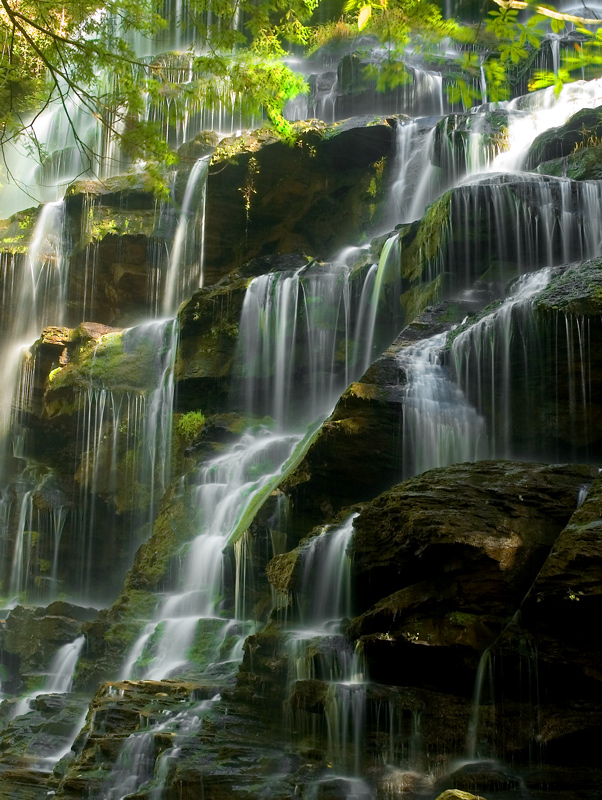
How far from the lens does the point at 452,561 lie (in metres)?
7.61

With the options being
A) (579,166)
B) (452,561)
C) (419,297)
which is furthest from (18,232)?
(452,561)

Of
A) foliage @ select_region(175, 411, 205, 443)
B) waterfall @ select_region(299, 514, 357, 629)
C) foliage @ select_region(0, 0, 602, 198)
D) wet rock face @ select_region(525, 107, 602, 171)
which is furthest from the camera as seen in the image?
foliage @ select_region(175, 411, 205, 443)

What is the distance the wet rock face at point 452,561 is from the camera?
23.9 ft

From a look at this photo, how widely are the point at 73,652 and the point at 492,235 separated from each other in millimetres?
10377

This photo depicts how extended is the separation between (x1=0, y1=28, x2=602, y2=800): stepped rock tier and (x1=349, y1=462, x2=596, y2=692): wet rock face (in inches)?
1.2

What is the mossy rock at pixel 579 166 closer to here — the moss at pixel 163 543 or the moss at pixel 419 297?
the moss at pixel 419 297

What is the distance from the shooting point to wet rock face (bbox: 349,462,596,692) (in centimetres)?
727

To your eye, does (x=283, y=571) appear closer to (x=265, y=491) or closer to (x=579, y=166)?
(x=265, y=491)

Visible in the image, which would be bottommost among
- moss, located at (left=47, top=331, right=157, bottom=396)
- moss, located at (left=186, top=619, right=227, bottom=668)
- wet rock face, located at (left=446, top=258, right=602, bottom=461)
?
moss, located at (left=186, top=619, right=227, bottom=668)

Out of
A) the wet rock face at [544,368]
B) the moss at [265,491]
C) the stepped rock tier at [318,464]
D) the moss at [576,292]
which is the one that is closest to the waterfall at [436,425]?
the stepped rock tier at [318,464]

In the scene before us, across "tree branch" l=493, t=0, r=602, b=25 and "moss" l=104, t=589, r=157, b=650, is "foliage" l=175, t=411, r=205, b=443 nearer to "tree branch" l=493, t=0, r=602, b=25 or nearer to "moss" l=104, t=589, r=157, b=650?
"moss" l=104, t=589, r=157, b=650

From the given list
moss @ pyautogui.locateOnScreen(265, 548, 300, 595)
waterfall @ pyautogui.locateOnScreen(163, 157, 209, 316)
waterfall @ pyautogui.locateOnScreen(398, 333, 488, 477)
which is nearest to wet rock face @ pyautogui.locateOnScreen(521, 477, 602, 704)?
moss @ pyautogui.locateOnScreen(265, 548, 300, 595)

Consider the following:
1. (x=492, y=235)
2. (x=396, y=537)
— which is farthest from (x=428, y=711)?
(x=492, y=235)

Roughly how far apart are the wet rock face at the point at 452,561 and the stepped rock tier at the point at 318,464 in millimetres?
30
